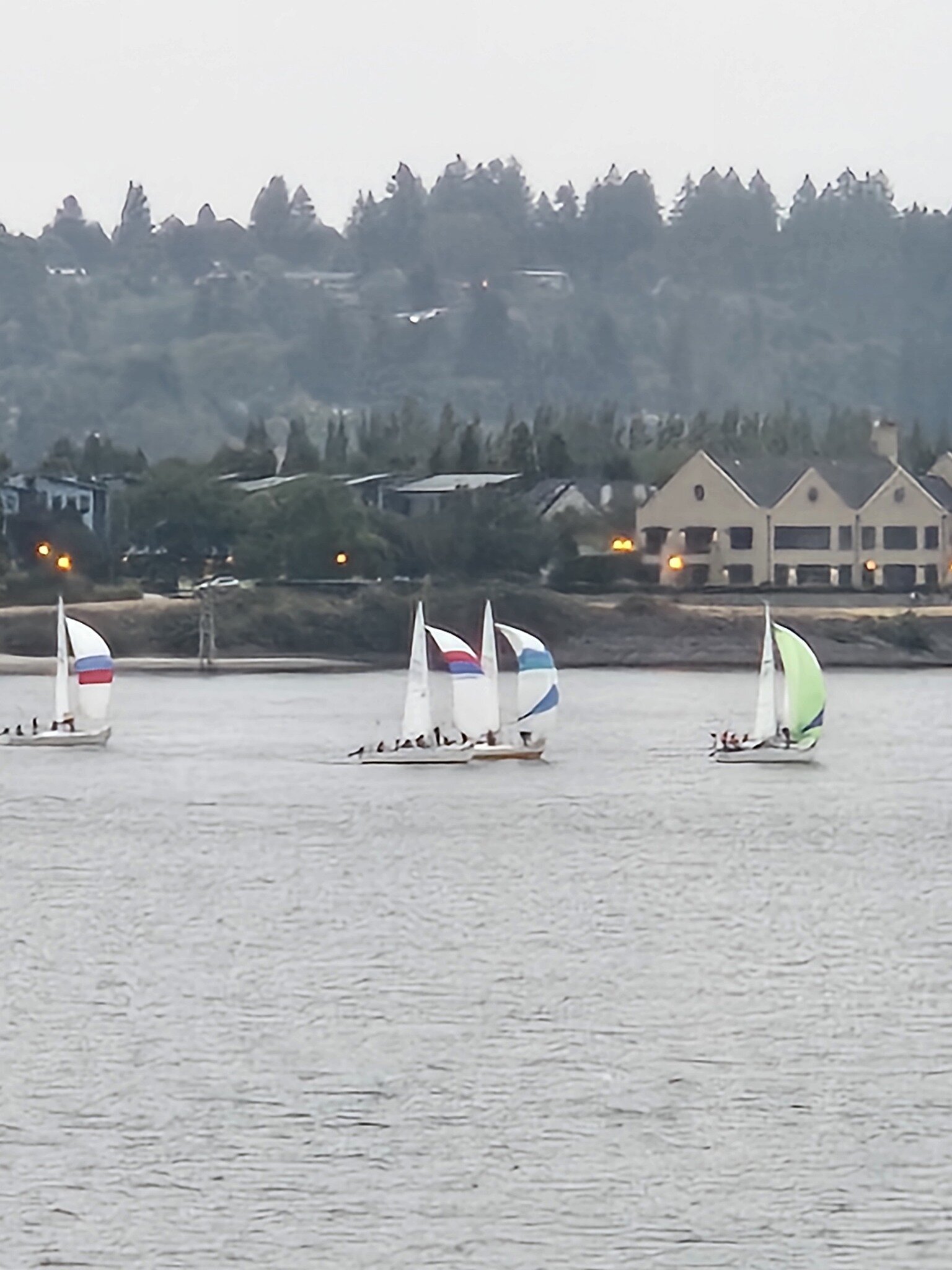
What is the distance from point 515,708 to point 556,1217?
71.8 metres

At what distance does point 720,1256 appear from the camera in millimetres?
25469

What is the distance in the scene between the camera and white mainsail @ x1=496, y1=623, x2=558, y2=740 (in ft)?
227

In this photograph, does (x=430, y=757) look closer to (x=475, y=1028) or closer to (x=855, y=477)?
(x=475, y=1028)

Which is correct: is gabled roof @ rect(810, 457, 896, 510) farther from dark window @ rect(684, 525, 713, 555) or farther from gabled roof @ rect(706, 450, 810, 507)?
dark window @ rect(684, 525, 713, 555)

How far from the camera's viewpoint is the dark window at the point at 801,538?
131125mm

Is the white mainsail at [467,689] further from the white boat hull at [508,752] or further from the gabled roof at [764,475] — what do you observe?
the gabled roof at [764,475]

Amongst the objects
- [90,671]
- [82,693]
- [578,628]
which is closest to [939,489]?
[578,628]

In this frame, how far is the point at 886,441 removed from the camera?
505ft

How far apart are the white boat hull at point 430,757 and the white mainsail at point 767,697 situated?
7585mm

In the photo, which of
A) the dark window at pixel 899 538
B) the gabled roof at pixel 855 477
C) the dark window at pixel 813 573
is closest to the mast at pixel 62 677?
the dark window at pixel 813 573

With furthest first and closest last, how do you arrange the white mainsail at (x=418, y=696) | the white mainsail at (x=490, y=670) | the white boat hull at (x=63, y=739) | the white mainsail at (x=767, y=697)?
the white boat hull at (x=63, y=739), the white mainsail at (x=490, y=670), the white mainsail at (x=767, y=697), the white mainsail at (x=418, y=696)

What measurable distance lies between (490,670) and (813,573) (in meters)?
63.8

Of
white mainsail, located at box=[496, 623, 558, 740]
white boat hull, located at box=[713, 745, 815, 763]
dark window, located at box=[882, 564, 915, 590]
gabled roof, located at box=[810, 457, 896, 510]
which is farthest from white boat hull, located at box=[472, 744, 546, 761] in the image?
gabled roof, located at box=[810, 457, 896, 510]

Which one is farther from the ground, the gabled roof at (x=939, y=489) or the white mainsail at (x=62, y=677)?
the gabled roof at (x=939, y=489)
